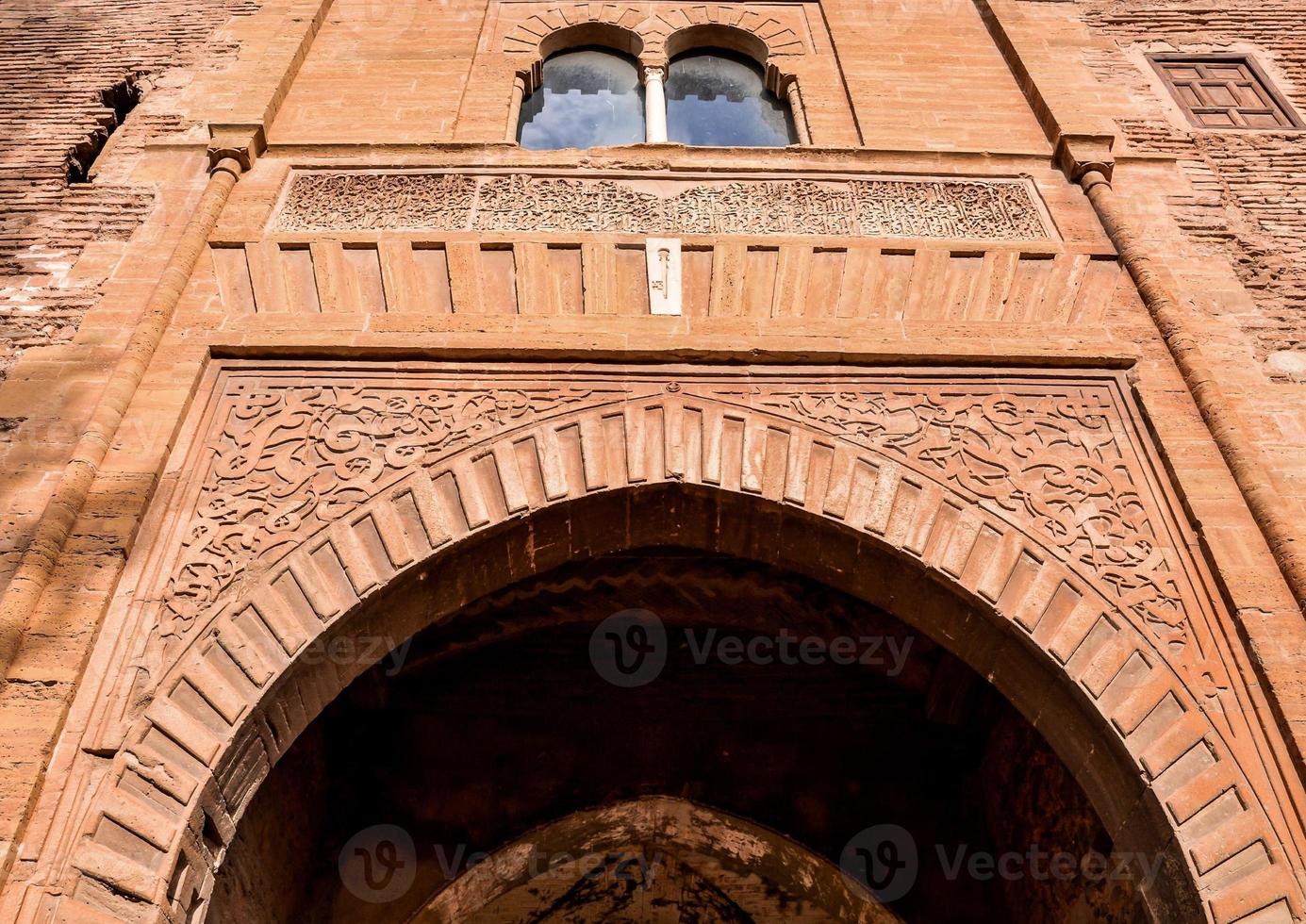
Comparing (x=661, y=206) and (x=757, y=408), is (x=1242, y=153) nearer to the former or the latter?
(x=661, y=206)

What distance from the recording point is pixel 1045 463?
4.00 meters

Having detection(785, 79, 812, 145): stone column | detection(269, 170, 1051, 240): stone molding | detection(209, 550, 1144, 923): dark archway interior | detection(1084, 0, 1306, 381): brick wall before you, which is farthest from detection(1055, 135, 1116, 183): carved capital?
detection(209, 550, 1144, 923): dark archway interior

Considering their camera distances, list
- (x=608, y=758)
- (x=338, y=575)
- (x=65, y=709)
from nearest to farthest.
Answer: (x=65, y=709) → (x=338, y=575) → (x=608, y=758)

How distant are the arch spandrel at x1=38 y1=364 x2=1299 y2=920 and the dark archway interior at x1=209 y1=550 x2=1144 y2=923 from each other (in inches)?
46.8

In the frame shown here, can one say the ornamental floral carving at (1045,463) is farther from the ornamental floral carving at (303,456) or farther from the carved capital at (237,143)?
the carved capital at (237,143)

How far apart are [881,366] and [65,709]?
2.92m

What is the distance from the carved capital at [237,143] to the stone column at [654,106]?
180 cm

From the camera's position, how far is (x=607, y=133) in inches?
225

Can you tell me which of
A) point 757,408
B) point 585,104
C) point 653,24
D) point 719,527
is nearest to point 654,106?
point 585,104

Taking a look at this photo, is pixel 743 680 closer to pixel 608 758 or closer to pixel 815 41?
pixel 608 758

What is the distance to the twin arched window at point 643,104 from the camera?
5699mm

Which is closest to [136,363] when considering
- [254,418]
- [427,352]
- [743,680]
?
[254,418]

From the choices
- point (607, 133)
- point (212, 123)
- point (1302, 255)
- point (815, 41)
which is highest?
point (815, 41)

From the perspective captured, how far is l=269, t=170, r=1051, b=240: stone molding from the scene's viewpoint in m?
4.79
